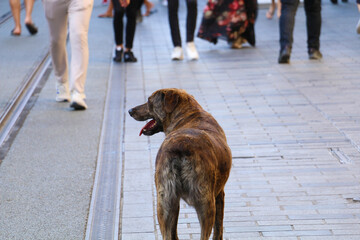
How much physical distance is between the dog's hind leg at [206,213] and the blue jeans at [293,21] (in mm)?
6089

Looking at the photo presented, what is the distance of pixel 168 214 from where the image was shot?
303 cm

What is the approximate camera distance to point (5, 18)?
9.89 m

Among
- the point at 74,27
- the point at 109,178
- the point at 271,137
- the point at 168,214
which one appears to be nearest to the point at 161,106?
the point at 168,214

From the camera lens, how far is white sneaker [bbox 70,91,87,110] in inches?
261

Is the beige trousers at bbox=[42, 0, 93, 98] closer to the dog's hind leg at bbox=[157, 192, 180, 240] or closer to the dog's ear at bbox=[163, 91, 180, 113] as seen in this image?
the dog's ear at bbox=[163, 91, 180, 113]

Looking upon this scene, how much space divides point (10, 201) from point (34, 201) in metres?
0.17

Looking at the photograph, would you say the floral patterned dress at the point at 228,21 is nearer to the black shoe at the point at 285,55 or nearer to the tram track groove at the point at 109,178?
the black shoe at the point at 285,55

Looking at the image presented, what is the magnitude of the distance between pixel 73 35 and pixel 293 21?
12.0ft

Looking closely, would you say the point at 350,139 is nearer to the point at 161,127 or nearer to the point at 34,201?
the point at 161,127

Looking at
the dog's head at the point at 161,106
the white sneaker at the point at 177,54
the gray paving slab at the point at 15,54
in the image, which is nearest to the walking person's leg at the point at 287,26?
the white sneaker at the point at 177,54

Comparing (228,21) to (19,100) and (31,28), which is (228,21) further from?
(19,100)

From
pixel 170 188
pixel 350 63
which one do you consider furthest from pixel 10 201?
pixel 350 63

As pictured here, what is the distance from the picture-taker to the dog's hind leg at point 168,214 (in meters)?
2.99

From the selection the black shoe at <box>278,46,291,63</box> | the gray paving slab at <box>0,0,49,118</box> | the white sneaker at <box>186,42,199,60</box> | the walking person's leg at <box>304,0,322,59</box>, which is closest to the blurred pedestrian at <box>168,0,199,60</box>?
the white sneaker at <box>186,42,199,60</box>
